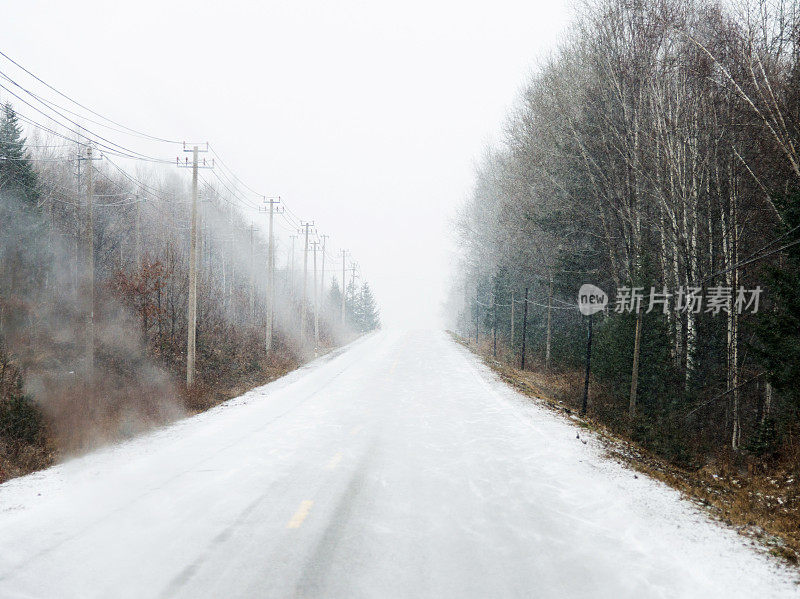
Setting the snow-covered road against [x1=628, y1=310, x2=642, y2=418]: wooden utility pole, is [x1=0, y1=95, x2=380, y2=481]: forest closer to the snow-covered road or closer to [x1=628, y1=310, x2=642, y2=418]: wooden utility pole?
the snow-covered road

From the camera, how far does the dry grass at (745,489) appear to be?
5227 mm

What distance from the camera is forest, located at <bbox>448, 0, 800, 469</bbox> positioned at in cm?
1093

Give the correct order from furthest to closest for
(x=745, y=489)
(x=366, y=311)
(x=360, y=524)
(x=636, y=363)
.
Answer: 1. (x=366, y=311)
2. (x=636, y=363)
3. (x=745, y=489)
4. (x=360, y=524)

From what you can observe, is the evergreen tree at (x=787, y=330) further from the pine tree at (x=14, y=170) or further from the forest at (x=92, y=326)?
the pine tree at (x=14, y=170)

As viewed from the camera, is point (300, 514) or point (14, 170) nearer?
point (300, 514)

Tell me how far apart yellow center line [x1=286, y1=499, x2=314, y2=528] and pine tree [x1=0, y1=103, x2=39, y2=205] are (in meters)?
28.5

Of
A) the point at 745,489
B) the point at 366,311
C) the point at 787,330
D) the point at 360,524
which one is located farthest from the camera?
the point at 366,311

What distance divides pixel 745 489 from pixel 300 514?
7.20 meters

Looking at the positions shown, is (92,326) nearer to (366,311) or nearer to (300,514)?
(300,514)

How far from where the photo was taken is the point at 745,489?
7.66m

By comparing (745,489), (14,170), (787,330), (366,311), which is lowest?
(745,489)

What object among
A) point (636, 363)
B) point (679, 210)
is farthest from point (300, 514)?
point (679, 210)

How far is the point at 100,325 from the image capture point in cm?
1961

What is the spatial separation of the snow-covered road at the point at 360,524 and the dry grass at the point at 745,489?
382 mm
